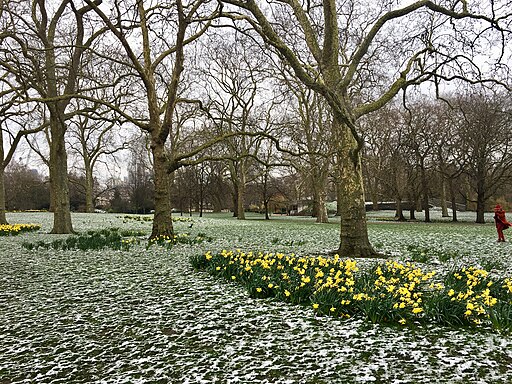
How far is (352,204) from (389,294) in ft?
13.4

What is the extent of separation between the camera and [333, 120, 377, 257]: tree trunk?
8227 mm

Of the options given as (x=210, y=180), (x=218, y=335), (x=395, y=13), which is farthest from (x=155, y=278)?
(x=210, y=180)

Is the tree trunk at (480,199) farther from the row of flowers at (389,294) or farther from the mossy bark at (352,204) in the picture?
the row of flowers at (389,294)

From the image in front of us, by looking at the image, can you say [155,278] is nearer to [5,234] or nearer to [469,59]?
[469,59]

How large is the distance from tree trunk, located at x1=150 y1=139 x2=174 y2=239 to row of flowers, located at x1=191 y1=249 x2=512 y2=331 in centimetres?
585

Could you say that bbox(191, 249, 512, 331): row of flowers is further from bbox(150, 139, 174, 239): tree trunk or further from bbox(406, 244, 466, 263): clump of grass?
bbox(150, 139, 174, 239): tree trunk

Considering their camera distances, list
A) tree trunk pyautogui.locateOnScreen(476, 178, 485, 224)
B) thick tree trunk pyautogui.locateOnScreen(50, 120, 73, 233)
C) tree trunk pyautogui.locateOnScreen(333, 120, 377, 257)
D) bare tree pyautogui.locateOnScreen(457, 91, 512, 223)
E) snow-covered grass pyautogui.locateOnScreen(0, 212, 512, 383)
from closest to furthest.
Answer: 1. snow-covered grass pyautogui.locateOnScreen(0, 212, 512, 383)
2. tree trunk pyautogui.locateOnScreen(333, 120, 377, 257)
3. thick tree trunk pyautogui.locateOnScreen(50, 120, 73, 233)
4. bare tree pyautogui.locateOnScreen(457, 91, 512, 223)
5. tree trunk pyautogui.locateOnScreen(476, 178, 485, 224)

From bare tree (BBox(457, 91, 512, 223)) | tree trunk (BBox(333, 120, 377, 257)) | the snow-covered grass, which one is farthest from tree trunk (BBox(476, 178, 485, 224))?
the snow-covered grass

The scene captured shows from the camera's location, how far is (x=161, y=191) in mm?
11633

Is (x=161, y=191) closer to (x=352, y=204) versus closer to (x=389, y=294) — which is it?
(x=352, y=204)

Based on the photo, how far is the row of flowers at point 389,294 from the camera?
12.4 feet

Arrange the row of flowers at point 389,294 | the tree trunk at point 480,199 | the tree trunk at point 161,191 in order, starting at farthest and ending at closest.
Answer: the tree trunk at point 480,199 → the tree trunk at point 161,191 → the row of flowers at point 389,294

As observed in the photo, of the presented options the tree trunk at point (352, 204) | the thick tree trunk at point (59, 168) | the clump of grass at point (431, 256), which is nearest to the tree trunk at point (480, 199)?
the clump of grass at point (431, 256)

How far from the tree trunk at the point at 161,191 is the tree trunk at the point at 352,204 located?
19.1 ft
